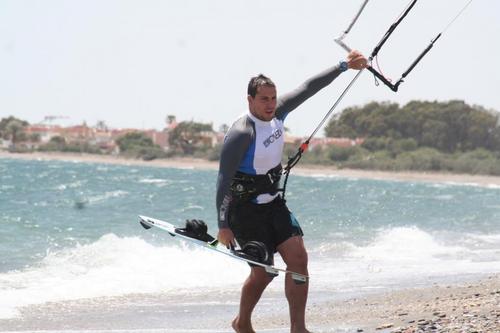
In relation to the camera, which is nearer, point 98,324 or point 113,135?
point 98,324

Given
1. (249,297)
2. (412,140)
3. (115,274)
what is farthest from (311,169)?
(249,297)

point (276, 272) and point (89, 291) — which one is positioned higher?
point (276, 272)

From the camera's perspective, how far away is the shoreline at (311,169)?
9544 cm

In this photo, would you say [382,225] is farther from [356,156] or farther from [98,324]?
[356,156]

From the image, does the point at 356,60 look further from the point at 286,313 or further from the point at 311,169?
the point at 311,169

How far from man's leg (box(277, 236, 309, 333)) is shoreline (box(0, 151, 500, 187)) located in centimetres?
8000

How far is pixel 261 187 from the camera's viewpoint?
18.4 ft

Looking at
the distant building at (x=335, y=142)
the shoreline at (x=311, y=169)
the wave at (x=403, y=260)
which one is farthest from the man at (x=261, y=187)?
the distant building at (x=335, y=142)

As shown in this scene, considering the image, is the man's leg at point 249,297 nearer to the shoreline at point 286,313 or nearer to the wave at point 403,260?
the shoreline at point 286,313

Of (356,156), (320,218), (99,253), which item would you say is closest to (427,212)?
(320,218)

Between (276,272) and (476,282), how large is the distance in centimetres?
531

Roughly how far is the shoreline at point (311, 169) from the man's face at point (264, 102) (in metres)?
80.2

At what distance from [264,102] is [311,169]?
11058 cm

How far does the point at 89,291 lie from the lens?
34.7ft
